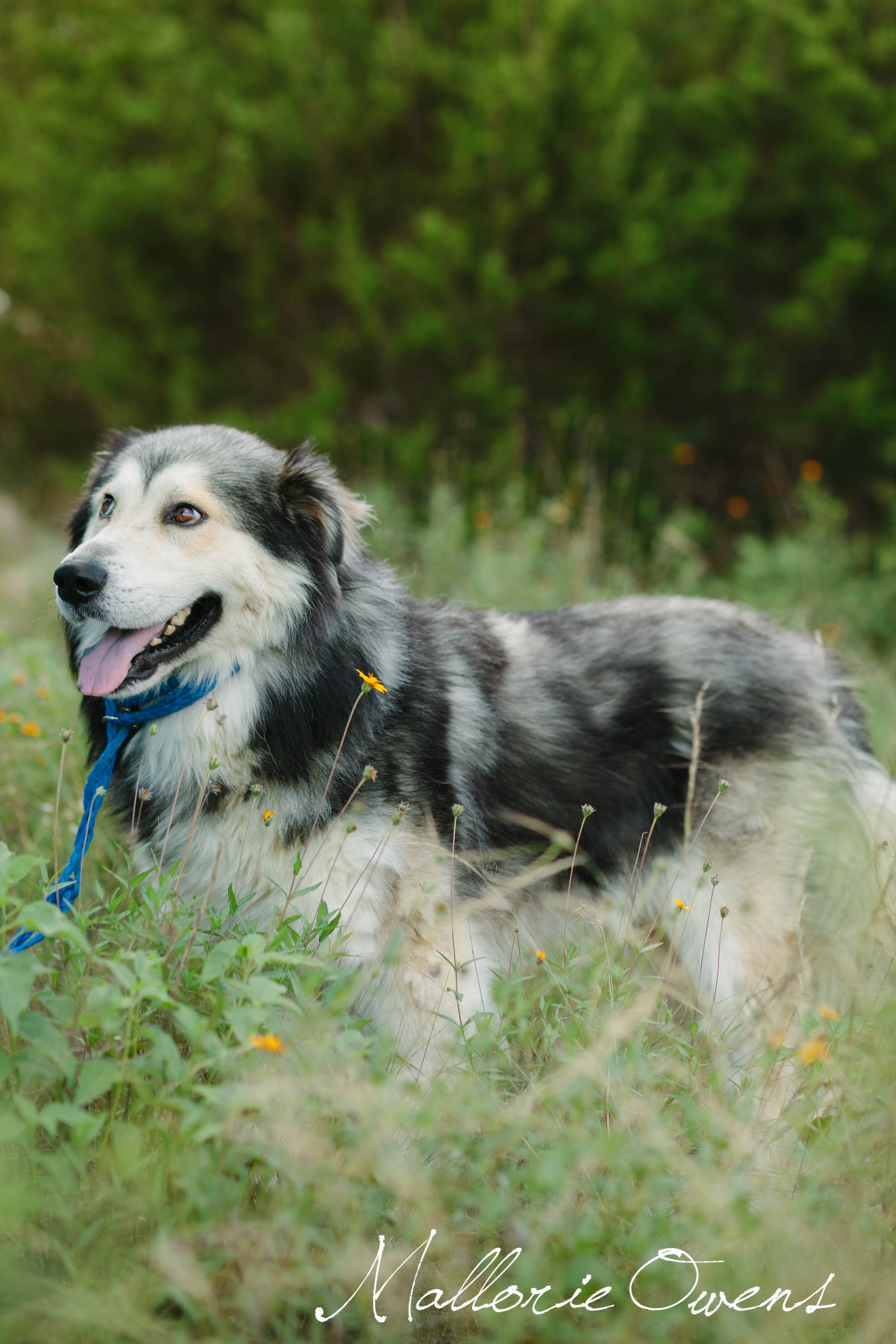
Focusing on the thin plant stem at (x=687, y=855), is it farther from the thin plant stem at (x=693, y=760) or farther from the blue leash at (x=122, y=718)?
the blue leash at (x=122, y=718)

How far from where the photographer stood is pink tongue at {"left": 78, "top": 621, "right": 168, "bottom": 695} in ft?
7.73

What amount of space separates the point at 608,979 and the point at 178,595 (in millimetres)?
1418

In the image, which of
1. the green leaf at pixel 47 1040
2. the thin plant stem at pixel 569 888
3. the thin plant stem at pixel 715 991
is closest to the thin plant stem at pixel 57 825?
the green leaf at pixel 47 1040

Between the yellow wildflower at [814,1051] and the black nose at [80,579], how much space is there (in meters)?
1.92

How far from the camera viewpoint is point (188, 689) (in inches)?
99.2

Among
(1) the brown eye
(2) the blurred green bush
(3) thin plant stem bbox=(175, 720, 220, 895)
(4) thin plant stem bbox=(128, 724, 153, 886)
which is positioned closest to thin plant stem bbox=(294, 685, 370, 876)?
(3) thin plant stem bbox=(175, 720, 220, 895)

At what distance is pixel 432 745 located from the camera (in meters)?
2.61

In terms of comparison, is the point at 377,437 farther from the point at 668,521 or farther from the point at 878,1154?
the point at 878,1154

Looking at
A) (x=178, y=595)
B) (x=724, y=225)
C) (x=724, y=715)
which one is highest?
(x=724, y=225)

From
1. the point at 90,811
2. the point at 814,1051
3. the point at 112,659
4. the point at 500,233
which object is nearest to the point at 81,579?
the point at 112,659

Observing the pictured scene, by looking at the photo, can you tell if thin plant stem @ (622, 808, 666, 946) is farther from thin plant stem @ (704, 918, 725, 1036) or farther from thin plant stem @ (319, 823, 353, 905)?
thin plant stem @ (319, 823, 353, 905)

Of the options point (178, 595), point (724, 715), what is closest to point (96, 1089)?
point (178, 595)

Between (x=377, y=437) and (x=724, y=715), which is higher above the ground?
(x=377, y=437)

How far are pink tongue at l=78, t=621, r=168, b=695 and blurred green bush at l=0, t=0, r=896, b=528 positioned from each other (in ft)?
17.6
